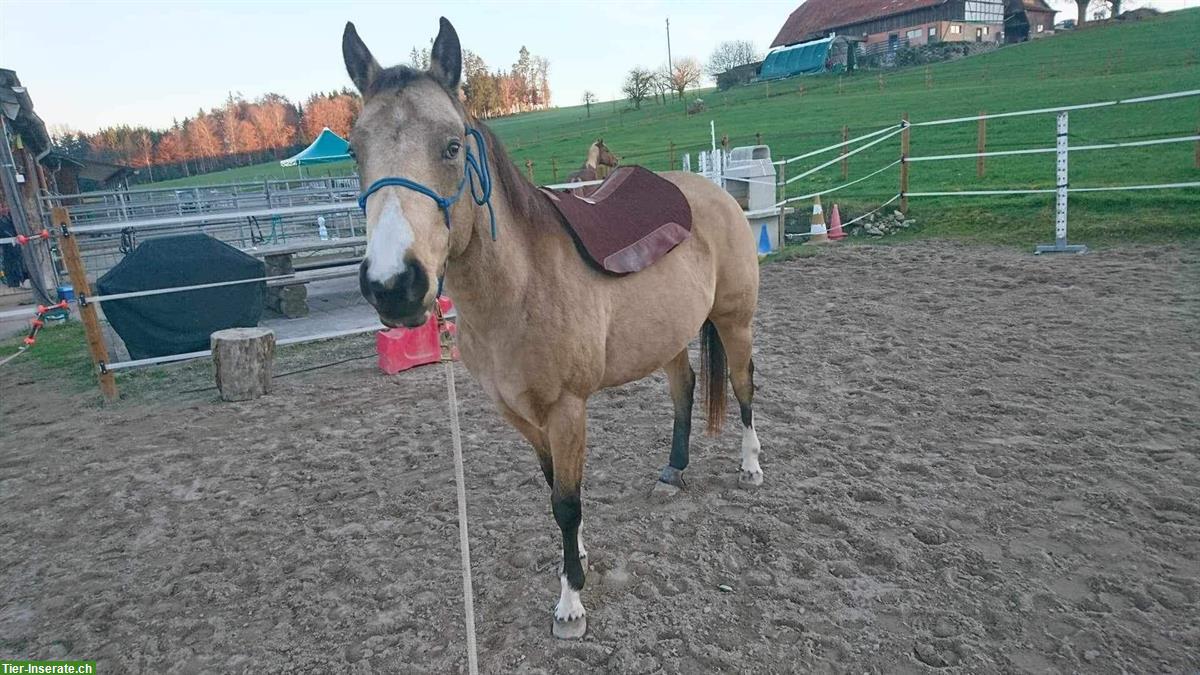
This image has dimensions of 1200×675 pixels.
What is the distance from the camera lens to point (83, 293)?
208 inches

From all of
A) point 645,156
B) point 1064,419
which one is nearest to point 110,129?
A: point 645,156

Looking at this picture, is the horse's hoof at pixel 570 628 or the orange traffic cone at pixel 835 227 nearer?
the horse's hoof at pixel 570 628

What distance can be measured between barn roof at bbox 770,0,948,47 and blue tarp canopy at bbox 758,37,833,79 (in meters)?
3.14

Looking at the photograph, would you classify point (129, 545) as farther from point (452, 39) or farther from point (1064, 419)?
point (1064, 419)

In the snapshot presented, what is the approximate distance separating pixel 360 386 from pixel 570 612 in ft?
12.3

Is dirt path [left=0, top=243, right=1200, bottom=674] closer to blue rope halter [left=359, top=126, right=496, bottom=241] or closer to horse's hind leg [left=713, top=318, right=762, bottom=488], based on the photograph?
horse's hind leg [left=713, top=318, right=762, bottom=488]

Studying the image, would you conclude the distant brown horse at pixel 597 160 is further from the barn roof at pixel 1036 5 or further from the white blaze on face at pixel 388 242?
the barn roof at pixel 1036 5

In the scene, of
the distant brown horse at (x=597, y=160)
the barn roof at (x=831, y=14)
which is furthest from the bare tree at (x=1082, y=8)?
the distant brown horse at (x=597, y=160)

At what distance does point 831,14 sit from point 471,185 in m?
63.4

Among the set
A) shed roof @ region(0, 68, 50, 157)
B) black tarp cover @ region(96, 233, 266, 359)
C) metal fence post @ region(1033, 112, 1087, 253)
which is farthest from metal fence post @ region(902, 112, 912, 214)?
shed roof @ region(0, 68, 50, 157)

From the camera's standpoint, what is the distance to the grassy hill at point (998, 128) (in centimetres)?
913

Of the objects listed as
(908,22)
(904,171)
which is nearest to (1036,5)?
(908,22)

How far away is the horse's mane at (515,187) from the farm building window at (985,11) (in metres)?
56.3

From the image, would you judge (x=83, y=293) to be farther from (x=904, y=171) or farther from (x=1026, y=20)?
(x=1026, y=20)
